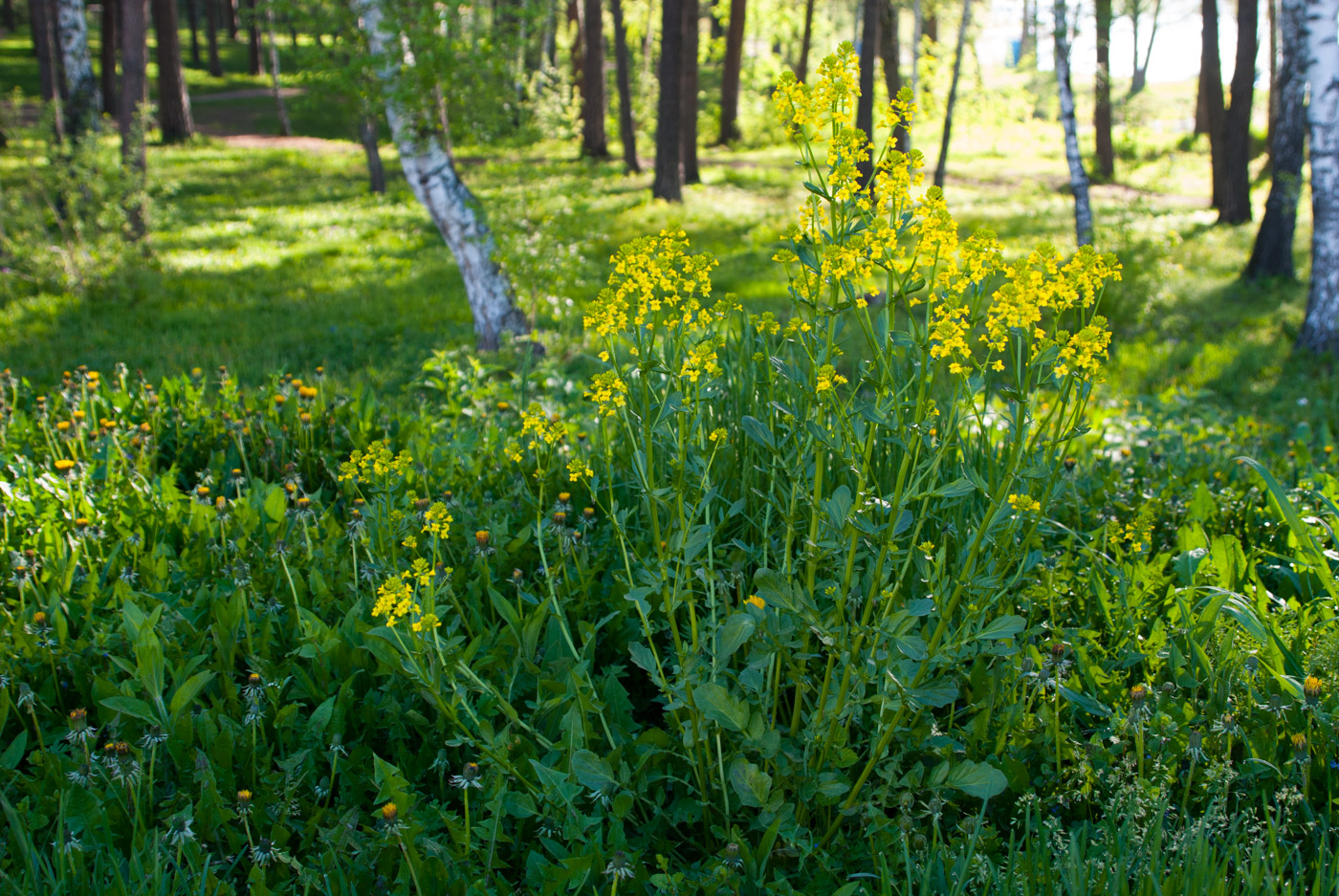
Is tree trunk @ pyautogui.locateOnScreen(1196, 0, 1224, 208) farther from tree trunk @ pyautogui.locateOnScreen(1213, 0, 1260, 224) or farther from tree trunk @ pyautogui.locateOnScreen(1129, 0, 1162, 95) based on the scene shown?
tree trunk @ pyautogui.locateOnScreen(1129, 0, 1162, 95)

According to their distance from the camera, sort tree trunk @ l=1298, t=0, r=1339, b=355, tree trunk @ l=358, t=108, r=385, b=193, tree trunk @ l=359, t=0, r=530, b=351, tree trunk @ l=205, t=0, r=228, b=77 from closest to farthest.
Answer: tree trunk @ l=359, t=0, r=530, b=351
tree trunk @ l=1298, t=0, r=1339, b=355
tree trunk @ l=358, t=108, r=385, b=193
tree trunk @ l=205, t=0, r=228, b=77

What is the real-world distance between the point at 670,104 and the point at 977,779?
13.1 meters

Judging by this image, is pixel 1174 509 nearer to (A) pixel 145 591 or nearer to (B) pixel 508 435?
(B) pixel 508 435

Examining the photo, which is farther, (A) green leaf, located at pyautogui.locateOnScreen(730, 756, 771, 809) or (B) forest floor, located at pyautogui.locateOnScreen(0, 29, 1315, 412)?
(B) forest floor, located at pyautogui.locateOnScreen(0, 29, 1315, 412)

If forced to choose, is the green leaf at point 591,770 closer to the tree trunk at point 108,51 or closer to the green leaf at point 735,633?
the green leaf at point 735,633

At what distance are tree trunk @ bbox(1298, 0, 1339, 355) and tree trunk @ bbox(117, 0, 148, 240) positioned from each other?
11.1 m

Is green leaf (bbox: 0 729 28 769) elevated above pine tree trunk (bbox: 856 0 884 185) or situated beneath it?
situated beneath

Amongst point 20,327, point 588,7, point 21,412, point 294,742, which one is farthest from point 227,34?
point 294,742

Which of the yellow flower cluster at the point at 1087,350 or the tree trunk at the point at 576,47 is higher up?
the tree trunk at the point at 576,47

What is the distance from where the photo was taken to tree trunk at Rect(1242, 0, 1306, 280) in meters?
9.55

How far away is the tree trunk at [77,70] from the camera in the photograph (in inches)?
402

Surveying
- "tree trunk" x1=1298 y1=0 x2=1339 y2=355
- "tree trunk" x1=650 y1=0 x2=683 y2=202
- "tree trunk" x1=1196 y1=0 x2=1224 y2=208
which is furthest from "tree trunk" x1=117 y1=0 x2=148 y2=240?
"tree trunk" x1=1196 y1=0 x2=1224 y2=208

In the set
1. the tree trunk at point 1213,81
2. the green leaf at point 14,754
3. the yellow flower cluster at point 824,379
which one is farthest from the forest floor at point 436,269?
the yellow flower cluster at point 824,379

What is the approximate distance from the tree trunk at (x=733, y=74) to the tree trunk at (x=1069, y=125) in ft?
36.7
